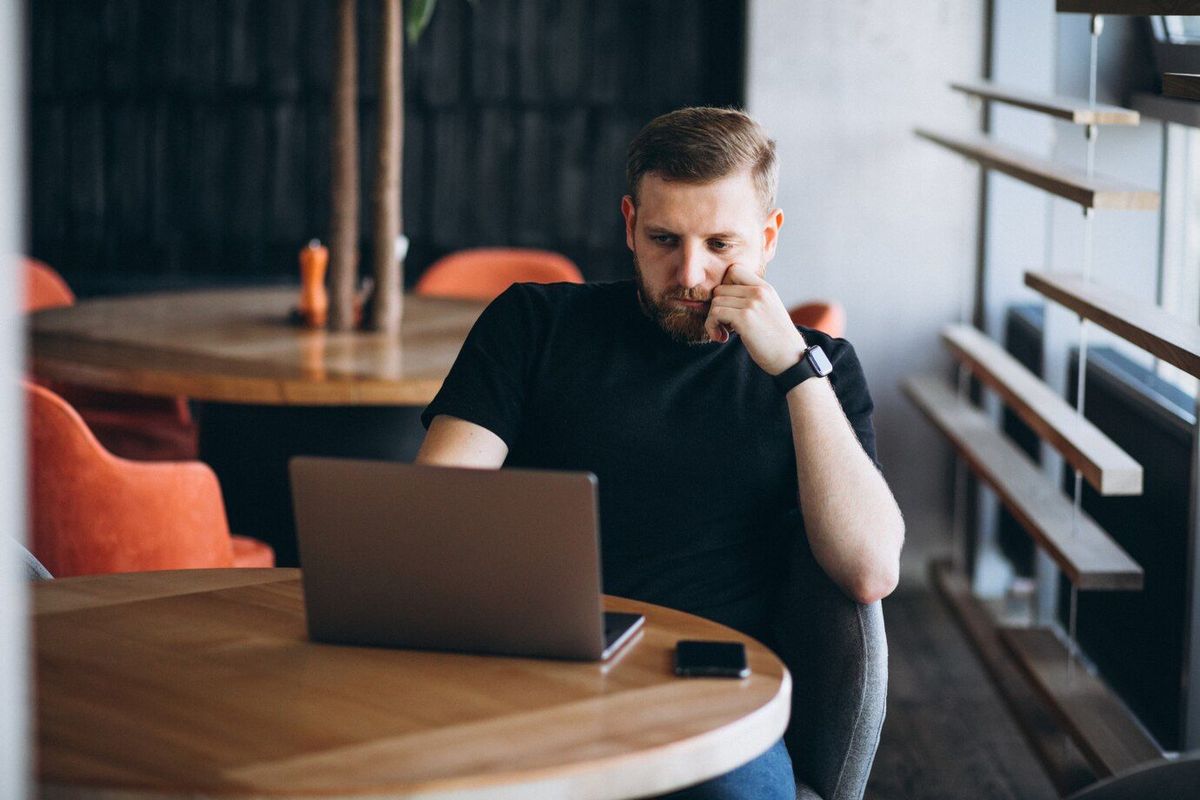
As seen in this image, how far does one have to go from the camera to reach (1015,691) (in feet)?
11.7

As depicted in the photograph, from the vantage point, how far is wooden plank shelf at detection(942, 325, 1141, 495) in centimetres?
276

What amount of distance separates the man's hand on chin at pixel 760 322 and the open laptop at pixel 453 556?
0.58 metres

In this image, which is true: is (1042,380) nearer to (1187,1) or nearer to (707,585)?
(1187,1)

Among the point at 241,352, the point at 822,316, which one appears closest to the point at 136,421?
the point at 241,352

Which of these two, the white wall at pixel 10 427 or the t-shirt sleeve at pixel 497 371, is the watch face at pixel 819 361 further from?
the white wall at pixel 10 427

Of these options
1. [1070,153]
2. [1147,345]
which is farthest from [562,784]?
[1070,153]

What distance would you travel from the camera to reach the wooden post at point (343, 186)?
384 cm

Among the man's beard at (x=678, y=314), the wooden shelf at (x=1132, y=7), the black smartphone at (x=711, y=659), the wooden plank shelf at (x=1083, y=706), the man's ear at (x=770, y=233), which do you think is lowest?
the wooden plank shelf at (x=1083, y=706)

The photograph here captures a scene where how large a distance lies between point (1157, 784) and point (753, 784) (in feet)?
1.54

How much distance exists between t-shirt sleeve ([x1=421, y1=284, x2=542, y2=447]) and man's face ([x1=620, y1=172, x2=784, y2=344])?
0.20m

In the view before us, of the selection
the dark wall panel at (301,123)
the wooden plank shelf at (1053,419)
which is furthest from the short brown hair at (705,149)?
the dark wall panel at (301,123)

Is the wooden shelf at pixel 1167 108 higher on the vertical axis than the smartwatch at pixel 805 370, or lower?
higher

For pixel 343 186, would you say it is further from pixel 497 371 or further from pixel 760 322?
pixel 760 322

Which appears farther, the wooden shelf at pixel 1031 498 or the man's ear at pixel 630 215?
the wooden shelf at pixel 1031 498
